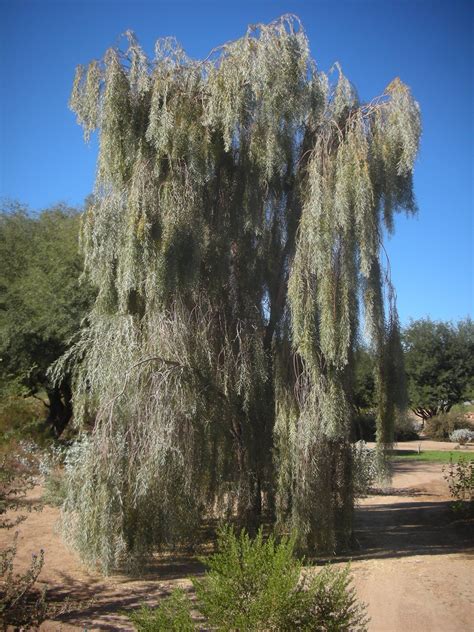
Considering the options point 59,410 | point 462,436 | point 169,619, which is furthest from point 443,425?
point 169,619

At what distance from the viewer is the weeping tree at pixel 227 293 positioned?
8.34 meters

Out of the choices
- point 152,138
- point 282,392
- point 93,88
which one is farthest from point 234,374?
point 93,88

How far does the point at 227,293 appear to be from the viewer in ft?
32.6

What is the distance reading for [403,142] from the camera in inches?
352

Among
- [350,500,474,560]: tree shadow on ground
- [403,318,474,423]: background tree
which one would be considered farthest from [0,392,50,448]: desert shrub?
[403,318,474,423]: background tree

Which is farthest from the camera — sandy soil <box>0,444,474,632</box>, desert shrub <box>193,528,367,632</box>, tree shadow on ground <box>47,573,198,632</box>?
sandy soil <box>0,444,474,632</box>

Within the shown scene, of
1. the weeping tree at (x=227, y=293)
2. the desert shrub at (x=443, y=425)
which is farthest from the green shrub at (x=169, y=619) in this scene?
the desert shrub at (x=443, y=425)

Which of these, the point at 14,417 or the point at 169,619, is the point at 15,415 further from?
the point at 169,619

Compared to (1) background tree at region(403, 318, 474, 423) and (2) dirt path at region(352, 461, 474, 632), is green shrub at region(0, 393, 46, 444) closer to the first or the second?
(2) dirt path at region(352, 461, 474, 632)

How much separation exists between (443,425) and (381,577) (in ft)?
96.0

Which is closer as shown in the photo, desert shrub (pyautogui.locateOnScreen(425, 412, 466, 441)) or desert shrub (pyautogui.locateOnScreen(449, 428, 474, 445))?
desert shrub (pyautogui.locateOnScreen(449, 428, 474, 445))

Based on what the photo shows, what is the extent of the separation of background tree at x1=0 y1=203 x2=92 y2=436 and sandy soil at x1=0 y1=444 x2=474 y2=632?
6.55 metres

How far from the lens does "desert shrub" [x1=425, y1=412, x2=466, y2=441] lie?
116 feet

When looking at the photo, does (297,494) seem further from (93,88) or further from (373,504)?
(373,504)
